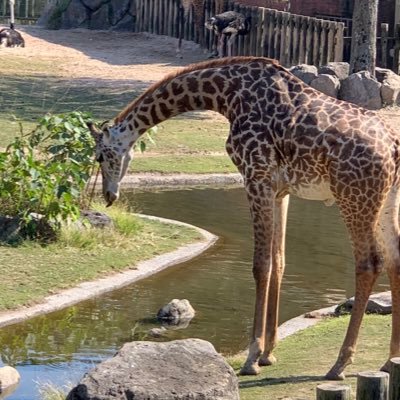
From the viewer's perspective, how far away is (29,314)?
35.7ft

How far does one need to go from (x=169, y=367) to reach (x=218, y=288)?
4.80 metres

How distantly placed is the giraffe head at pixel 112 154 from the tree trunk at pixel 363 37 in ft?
49.7

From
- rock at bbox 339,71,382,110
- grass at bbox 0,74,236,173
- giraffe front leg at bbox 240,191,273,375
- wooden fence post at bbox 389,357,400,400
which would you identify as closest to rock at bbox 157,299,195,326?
giraffe front leg at bbox 240,191,273,375

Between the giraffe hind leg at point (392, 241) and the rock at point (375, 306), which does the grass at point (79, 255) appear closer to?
the rock at point (375, 306)

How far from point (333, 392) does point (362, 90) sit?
1792 cm

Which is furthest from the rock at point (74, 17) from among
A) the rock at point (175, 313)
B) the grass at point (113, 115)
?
the rock at point (175, 313)

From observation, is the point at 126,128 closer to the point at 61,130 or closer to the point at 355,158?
the point at 355,158

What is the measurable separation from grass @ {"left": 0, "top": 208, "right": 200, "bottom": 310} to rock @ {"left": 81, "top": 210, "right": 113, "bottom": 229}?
0.10 metres

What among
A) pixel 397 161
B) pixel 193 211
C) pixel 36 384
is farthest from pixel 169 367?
pixel 193 211

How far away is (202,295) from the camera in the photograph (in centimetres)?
1214

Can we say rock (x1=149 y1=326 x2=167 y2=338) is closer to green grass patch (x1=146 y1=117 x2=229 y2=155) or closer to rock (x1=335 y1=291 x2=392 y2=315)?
rock (x1=335 y1=291 x2=392 y2=315)

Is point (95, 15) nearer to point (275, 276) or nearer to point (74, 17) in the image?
point (74, 17)

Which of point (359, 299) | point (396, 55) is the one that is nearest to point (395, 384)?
point (359, 299)

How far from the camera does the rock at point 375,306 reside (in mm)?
11039
